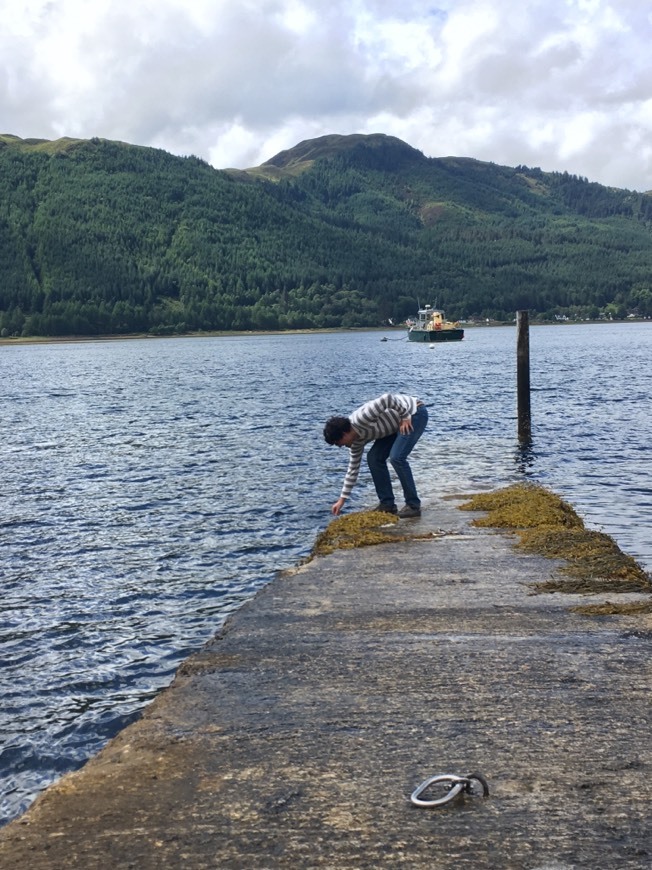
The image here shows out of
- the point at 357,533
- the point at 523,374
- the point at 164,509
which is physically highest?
the point at 523,374

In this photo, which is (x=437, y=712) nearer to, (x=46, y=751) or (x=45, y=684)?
(x=46, y=751)

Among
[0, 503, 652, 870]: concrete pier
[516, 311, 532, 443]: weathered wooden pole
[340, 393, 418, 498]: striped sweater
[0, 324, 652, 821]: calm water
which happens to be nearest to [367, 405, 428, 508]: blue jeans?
[340, 393, 418, 498]: striped sweater

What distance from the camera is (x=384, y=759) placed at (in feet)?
18.3

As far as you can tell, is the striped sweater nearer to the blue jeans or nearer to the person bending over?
the person bending over

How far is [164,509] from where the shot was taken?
63.5 ft

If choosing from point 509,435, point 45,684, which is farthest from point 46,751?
point 509,435

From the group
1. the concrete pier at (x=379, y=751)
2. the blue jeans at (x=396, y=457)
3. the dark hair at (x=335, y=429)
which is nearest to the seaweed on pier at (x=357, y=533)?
the blue jeans at (x=396, y=457)

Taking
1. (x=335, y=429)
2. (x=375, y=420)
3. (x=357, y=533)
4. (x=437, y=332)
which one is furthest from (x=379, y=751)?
(x=437, y=332)

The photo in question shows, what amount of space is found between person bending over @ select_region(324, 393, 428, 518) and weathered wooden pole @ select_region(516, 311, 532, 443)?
624 inches

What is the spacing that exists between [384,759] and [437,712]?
34.2 inches

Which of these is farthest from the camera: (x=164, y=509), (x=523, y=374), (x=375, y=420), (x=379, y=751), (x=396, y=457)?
(x=523, y=374)

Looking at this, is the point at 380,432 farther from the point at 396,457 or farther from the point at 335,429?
the point at 335,429

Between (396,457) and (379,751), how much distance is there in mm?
7791

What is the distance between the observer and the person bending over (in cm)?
1205
